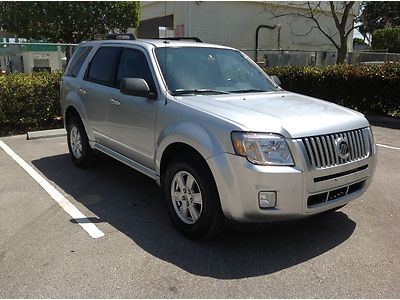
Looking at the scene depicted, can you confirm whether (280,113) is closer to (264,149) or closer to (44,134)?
(264,149)

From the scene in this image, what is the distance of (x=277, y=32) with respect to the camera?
25594 mm

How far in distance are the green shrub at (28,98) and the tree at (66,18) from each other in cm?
915

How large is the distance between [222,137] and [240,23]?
21770 millimetres

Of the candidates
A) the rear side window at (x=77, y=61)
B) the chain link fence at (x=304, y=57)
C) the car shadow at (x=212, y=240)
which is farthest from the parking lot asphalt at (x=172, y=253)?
the chain link fence at (x=304, y=57)

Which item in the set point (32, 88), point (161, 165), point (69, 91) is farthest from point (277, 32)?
point (161, 165)

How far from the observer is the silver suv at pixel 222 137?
3266 mm

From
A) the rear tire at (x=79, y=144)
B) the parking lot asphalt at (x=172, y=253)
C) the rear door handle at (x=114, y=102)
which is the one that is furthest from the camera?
the rear tire at (x=79, y=144)

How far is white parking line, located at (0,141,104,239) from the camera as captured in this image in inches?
159

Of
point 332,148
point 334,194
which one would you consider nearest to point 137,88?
point 332,148

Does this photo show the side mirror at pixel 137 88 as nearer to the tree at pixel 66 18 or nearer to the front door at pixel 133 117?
the front door at pixel 133 117

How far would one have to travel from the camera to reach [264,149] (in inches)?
128

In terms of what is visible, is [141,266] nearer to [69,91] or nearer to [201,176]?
[201,176]

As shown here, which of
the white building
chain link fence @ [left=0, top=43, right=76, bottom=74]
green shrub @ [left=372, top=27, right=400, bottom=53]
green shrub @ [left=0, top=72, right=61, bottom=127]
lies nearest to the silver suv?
green shrub @ [left=0, top=72, right=61, bottom=127]

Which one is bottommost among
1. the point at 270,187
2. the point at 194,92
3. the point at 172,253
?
the point at 172,253
